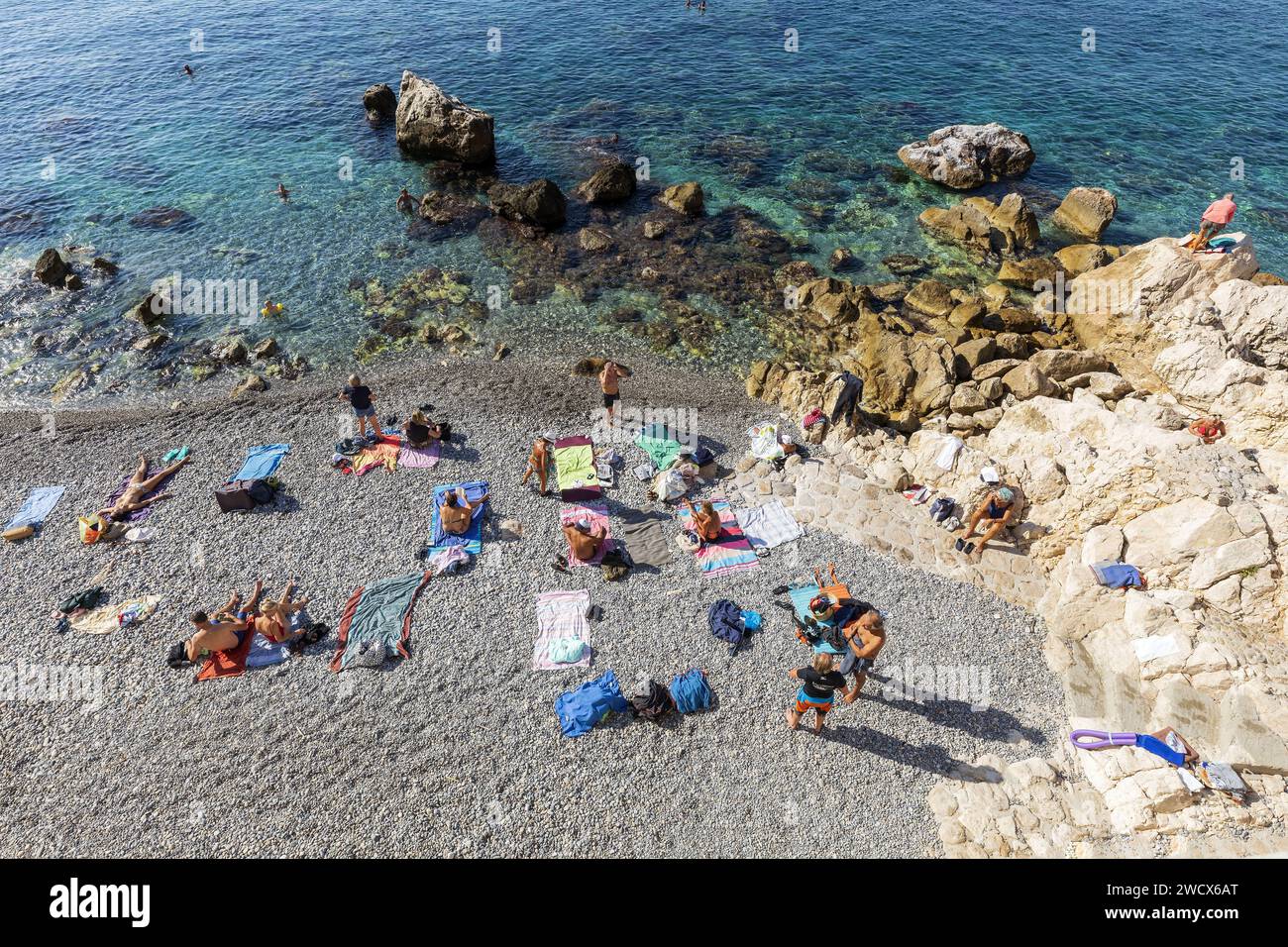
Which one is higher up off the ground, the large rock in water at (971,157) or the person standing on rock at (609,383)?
the large rock in water at (971,157)

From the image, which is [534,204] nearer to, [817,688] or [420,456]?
[420,456]

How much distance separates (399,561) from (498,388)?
27.5ft

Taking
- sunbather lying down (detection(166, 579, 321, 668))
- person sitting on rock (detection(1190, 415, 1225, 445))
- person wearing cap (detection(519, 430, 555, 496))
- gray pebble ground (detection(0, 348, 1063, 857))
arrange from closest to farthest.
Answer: gray pebble ground (detection(0, 348, 1063, 857)), sunbather lying down (detection(166, 579, 321, 668)), person sitting on rock (detection(1190, 415, 1225, 445)), person wearing cap (detection(519, 430, 555, 496))

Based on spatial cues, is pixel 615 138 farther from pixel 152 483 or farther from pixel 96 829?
pixel 96 829

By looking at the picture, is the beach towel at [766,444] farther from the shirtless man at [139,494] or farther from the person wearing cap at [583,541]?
the shirtless man at [139,494]

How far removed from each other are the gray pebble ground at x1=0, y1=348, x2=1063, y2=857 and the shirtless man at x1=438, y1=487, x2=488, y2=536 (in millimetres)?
985

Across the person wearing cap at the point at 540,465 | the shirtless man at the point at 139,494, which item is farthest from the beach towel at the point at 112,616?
the person wearing cap at the point at 540,465

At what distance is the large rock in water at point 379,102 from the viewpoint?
37562 millimetres

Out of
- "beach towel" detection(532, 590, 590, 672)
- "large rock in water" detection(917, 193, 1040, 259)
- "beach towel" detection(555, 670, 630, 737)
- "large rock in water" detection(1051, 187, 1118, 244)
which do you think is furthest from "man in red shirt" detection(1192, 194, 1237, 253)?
"beach towel" detection(555, 670, 630, 737)

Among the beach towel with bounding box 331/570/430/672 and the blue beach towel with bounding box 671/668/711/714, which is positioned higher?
the beach towel with bounding box 331/570/430/672

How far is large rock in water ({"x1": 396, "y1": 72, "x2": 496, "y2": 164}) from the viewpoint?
106ft

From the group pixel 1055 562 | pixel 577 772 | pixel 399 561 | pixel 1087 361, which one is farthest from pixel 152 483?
pixel 1087 361

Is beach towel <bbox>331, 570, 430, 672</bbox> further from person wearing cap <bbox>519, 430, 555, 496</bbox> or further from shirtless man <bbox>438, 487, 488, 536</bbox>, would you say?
person wearing cap <bbox>519, 430, 555, 496</bbox>

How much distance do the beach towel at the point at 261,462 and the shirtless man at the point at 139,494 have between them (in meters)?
1.81
